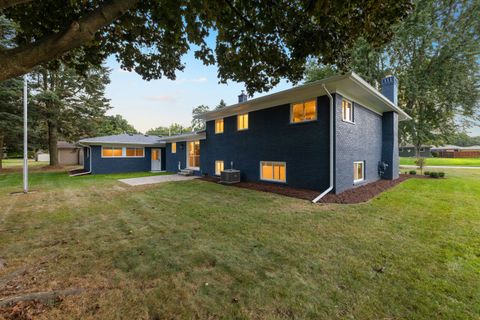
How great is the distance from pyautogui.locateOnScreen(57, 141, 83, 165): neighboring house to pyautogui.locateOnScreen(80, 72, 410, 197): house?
2520cm

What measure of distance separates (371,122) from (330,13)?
9143 millimetres

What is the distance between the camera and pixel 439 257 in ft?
11.1

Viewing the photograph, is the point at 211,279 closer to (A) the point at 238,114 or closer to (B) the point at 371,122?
(A) the point at 238,114

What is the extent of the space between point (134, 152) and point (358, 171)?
1711 centimetres

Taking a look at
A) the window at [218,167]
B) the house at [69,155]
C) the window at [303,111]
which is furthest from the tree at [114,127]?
the window at [303,111]

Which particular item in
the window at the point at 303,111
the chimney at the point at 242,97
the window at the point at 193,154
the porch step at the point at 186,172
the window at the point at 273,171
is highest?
the chimney at the point at 242,97

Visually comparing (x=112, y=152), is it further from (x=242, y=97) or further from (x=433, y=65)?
(x=433, y=65)

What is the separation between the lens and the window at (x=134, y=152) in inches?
693

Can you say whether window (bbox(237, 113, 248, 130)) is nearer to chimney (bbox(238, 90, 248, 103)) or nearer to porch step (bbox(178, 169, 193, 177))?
chimney (bbox(238, 90, 248, 103))

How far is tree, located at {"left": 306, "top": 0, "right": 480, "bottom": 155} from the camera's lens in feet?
48.6

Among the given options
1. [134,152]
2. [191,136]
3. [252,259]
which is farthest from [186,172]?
[252,259]

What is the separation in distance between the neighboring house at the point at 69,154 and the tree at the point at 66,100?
674 cm

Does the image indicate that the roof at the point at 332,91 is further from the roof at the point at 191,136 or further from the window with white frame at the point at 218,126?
the roof at the point at 191,136

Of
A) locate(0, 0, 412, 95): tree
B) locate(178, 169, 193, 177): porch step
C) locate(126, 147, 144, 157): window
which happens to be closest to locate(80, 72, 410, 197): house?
locate(178, 169, 193, 177): porch step
